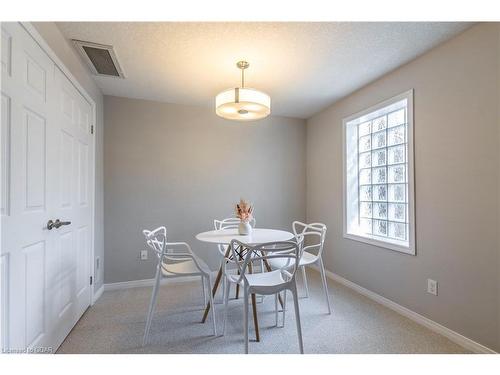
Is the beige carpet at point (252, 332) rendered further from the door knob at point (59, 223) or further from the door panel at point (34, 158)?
the door panel at point (34, 158)

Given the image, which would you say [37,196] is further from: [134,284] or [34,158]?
[134,284]

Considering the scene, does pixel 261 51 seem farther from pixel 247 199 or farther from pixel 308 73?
pixel 247 199

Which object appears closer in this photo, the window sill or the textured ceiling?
the textured ceiling

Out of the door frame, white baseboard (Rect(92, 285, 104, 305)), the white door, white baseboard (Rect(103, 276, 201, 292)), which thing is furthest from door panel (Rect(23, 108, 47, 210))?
white baseboard (Rect(103, 276, 201, 292))

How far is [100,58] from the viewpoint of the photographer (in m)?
2.26

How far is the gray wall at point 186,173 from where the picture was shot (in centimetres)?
314

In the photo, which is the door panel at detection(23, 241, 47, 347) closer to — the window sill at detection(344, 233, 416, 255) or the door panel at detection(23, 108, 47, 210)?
the door panel at detection(23, 108, 47, 210)

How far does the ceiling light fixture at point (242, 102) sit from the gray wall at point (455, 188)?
1.36 m

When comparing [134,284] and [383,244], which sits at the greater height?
[383,244]

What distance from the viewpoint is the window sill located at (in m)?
Answer: 2.35

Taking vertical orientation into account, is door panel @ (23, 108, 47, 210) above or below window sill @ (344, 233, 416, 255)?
above

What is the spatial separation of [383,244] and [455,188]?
895 millimetres

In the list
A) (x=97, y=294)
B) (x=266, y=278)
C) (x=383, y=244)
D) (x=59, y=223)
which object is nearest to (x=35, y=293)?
(x=59, y=223)

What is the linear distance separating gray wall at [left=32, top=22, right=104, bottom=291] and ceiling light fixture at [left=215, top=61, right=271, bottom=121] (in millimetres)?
1166
